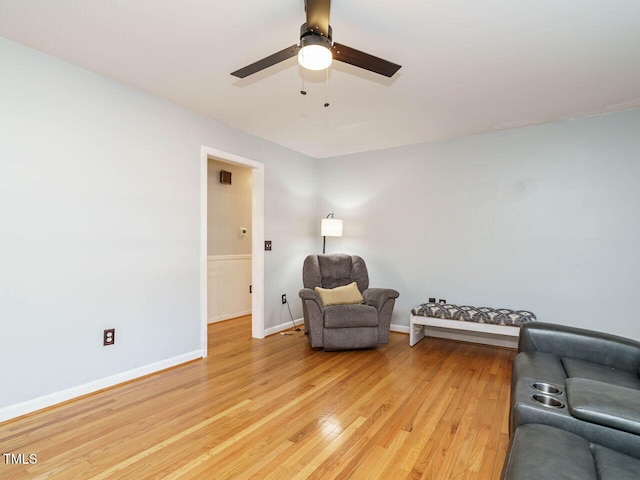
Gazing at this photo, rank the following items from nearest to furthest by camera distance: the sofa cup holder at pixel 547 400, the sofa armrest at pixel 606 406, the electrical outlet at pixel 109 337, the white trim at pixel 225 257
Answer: the sofa armrest at pixel 606 406 < the sofa cup holder at pixel 547 400 < the electrical outlet at pixel 109 337 < the white trim at pixel 225 257

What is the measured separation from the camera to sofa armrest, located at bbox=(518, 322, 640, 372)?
191 centimetres

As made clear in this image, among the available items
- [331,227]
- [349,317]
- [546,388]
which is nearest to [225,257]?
[331,227]

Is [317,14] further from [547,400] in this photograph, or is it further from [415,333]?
[415,333]

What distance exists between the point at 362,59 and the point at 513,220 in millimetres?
2765

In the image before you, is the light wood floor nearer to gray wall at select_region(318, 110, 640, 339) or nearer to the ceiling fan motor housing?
gray wall at select_region(318, 110, 640, 339)

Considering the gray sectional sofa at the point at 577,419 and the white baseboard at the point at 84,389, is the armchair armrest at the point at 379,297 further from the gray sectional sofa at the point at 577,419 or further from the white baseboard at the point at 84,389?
the white baseboard at the point at 84,389

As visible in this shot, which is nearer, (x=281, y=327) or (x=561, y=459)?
(x=561, y=459)

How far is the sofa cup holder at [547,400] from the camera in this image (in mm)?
1401

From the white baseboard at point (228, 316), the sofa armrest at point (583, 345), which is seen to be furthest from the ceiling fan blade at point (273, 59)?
the white baseboard at point (228, 316)

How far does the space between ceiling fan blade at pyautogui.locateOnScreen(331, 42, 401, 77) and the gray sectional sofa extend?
1.76 m

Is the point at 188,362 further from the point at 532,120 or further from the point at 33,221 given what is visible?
the point at 532,120

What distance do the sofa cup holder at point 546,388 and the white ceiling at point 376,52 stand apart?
6.36ft

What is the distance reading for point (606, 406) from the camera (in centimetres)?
125

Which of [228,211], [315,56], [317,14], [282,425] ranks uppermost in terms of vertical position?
[317,14]
